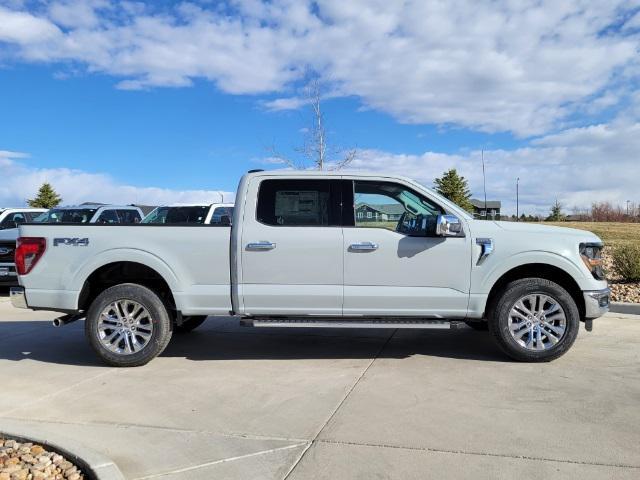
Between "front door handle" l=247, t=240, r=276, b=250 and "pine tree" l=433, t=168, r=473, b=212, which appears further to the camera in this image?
"pine tree" l=433, t=168, r=473, b=212

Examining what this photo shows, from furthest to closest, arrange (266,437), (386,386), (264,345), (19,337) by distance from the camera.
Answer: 1. (19,337)
2. (264,345)
3. (386,386)
4. (266,437)

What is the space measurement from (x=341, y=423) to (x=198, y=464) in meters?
1.12

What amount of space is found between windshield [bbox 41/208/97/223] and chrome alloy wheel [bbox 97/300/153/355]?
960 cm

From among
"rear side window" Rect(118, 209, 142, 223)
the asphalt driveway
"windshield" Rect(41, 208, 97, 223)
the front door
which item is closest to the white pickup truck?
the front door

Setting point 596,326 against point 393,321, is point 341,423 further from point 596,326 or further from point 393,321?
point 596,326

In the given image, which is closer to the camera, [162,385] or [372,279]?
[162,385]

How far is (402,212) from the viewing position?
605 cm

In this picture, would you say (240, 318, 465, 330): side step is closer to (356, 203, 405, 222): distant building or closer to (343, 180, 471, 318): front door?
(343, 180, 471, 318): front door

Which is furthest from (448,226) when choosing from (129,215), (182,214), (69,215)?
(69,215)

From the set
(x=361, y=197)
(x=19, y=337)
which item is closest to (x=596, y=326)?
(x=361, y=197)

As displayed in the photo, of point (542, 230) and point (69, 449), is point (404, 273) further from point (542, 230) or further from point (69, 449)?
point (69, 449)

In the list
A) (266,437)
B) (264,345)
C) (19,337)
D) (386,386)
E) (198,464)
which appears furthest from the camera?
(19,337)

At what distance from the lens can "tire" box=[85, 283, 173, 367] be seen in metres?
5.97

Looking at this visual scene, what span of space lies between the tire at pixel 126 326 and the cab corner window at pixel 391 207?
2297 millimetres
